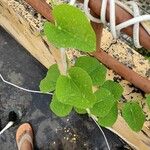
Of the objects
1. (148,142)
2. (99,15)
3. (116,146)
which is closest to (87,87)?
(99,15)

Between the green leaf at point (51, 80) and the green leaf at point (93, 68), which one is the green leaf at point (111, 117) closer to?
the green leaf at point (93, 68)

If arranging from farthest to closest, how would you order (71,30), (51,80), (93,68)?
(51,80) < (93,68) < (71,30)

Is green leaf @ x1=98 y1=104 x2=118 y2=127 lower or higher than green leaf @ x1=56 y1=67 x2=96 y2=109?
lower

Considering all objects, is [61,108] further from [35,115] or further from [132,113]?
[35,115]

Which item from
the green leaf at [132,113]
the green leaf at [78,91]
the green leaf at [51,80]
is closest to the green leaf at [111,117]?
the green leaf at [132,113]

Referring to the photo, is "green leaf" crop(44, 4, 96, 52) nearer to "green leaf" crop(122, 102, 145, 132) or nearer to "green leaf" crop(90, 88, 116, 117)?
"green leaf" crop(90, 88, 116, 117)

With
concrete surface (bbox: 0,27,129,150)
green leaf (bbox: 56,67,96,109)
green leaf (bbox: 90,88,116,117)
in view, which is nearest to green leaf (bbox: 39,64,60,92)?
green leaf (bbox: 90,88,116,117)

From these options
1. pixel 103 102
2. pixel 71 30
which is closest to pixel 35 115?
pixel 103 102
